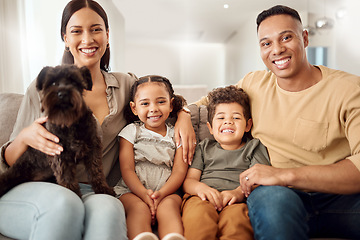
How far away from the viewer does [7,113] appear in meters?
1.71

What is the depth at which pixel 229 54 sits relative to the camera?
13.3m

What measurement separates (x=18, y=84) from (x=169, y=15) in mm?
6430

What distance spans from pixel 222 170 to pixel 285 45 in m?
0.76

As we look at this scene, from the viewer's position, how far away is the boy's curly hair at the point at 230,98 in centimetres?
162

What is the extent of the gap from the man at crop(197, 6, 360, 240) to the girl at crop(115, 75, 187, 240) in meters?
0.40

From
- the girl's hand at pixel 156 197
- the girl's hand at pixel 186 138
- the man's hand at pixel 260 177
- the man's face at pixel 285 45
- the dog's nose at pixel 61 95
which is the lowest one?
the girl's hand at pixel 156 197

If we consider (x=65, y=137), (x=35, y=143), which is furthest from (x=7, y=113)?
(x=65, y=137)

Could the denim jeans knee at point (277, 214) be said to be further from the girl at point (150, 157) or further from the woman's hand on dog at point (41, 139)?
the woman's hand on dog at point (41, 139)

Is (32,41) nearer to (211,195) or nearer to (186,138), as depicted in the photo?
(186,138)

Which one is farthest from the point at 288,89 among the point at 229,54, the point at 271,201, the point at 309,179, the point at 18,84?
the point at 229,54

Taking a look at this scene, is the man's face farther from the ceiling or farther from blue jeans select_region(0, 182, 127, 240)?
the ceiling

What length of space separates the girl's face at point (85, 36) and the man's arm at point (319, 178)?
1.10 metres

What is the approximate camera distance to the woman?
1.08 metres

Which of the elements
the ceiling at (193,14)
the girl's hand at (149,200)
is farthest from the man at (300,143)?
the ceiling at (193,14)
